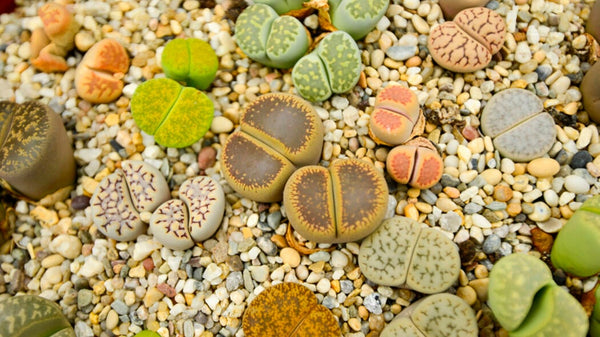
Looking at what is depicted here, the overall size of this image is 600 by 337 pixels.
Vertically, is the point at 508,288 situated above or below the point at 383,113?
below

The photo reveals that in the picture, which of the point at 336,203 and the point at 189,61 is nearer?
the point at 336,203

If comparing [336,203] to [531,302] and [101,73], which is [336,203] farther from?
[101,73]

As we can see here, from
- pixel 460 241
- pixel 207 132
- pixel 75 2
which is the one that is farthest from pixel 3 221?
pixel 460 241

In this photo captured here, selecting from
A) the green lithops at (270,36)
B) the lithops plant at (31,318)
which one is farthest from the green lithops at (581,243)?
the lithops plant at (31,318)

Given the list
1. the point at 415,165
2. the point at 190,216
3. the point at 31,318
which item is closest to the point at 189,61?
the point at 190,216

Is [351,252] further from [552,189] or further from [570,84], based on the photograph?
[570,84]

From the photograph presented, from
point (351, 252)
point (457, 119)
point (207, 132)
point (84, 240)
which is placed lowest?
point (84, 240)
